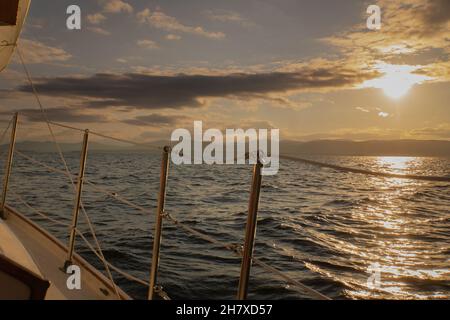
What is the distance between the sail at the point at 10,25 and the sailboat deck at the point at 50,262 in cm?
242

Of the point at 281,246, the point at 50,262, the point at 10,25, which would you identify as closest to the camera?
the point at 50,262

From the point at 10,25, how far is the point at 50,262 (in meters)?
3.09

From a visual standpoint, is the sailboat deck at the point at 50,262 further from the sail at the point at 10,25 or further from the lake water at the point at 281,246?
the sail at the point at 10,25

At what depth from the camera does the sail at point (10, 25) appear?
15.6ft

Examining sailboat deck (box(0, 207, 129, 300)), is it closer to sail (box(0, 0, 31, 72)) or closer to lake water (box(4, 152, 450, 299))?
lake water (box(4, 152, 450, 299))

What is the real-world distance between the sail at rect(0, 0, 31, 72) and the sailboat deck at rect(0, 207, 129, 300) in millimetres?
2424

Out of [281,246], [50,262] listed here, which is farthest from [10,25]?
[281,246]

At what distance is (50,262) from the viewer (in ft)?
13.5

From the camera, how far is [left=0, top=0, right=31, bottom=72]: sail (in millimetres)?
4763

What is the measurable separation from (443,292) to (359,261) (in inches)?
90.6

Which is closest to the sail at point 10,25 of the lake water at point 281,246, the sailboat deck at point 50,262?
the sailboat deck at point 50,262

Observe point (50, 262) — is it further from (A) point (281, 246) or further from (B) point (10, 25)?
(A) point (281, 246)
